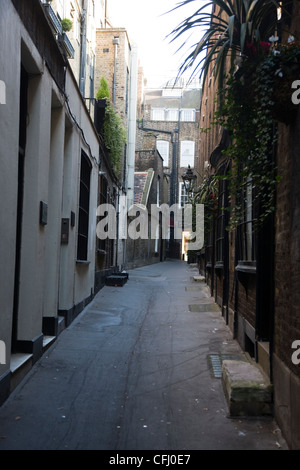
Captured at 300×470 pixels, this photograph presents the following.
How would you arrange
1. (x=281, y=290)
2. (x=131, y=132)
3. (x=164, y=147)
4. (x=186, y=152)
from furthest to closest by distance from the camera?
(x=186, y=152), (x=164, y=147), (x=131, y=132), (x=281, y=290)

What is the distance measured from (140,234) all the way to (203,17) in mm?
18477

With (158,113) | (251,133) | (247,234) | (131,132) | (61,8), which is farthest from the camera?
(158,113)

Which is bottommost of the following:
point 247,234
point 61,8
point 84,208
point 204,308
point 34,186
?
point 204,308

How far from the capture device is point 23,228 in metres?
5.55

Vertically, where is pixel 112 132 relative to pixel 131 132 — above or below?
below

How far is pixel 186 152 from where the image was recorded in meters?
41.4

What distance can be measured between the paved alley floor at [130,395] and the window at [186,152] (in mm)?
33468

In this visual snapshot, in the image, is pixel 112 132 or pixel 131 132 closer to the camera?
pixel 112 132

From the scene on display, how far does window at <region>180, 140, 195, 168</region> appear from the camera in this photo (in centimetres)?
4125

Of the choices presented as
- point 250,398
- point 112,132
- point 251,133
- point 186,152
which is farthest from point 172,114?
point 250,398

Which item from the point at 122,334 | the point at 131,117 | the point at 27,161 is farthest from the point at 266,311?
the point at 131,117

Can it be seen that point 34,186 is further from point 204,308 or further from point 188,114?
point 188,114

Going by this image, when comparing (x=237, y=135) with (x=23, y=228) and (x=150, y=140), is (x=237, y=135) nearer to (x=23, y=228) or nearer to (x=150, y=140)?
(x=23, y=228)

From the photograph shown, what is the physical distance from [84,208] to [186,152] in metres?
32.4
